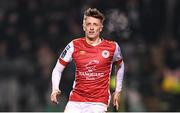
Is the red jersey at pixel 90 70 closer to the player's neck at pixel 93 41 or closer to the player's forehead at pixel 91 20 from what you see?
the player's neck at pixel 93 41

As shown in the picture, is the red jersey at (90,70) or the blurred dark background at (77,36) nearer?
the red jersey at (90,70)

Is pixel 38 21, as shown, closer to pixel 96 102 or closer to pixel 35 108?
pixel 35 108

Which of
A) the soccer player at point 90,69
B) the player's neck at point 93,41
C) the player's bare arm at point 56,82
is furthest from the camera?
the player's neck at point 93,41

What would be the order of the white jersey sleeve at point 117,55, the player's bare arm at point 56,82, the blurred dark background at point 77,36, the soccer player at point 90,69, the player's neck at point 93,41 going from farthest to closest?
the blurred dark background at point 77,36 → the white jersey sleeve at point 117,55 → the player's neck at point 93,41 → the soccer player at point 90,69 → the player's bare arm at point 56,82

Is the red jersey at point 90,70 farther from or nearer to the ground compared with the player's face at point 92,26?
nearer to the ground

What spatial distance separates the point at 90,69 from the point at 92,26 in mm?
404

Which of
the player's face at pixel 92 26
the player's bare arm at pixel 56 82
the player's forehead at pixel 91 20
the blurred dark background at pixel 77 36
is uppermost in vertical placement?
the player's forehead at pixel 91 20

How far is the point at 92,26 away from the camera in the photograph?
6.80 meters

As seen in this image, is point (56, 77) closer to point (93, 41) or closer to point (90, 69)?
point (90, 69)

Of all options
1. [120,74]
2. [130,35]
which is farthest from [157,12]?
[120,74]

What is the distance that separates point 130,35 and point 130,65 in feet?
1.71

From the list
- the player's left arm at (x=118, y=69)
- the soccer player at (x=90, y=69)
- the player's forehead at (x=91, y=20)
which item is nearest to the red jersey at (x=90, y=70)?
the soccer player at (x=90, y=69)

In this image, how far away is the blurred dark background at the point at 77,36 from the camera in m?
11.9

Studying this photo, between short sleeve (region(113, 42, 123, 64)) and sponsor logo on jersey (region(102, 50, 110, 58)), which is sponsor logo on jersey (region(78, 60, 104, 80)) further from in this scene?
short sleeve (region(113, 42, 123, 64))
